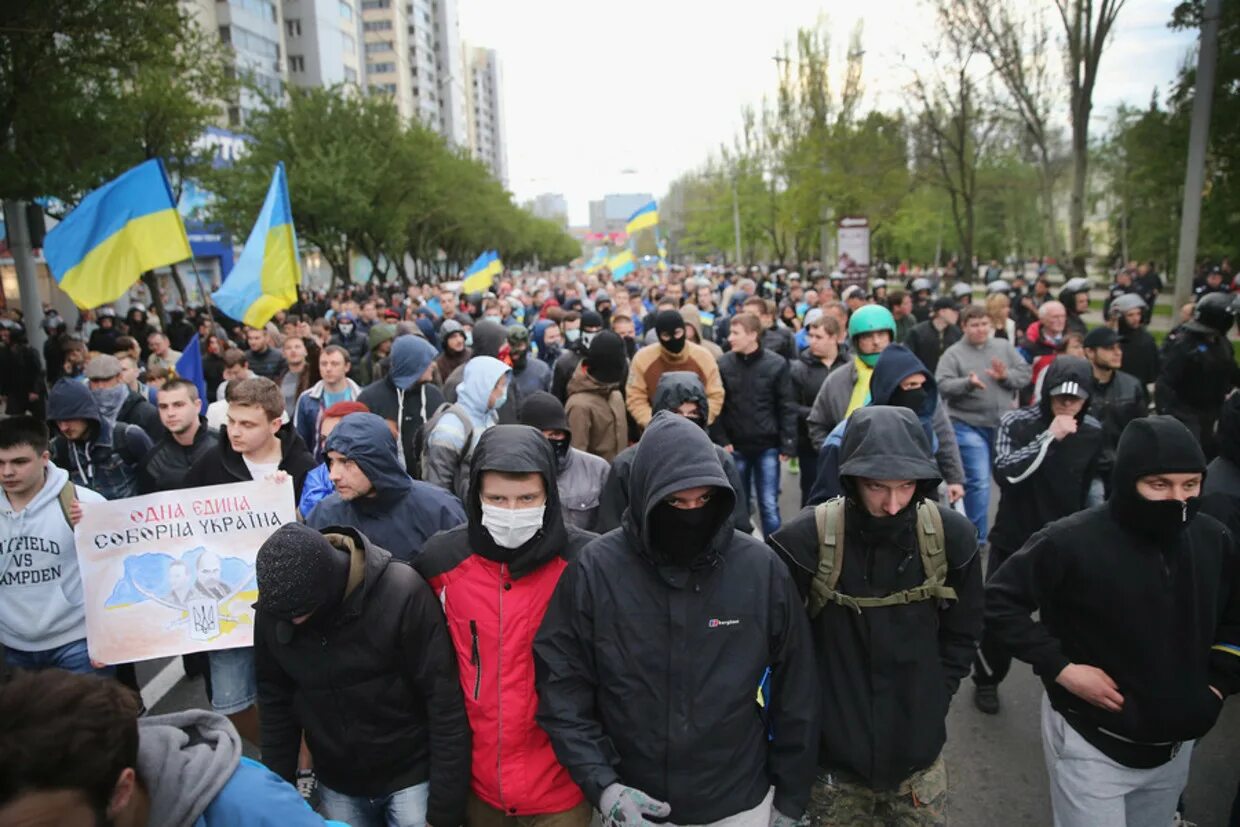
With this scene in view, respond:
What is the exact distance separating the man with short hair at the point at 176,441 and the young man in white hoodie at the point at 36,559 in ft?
2.69

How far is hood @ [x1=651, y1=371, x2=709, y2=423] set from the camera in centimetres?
493

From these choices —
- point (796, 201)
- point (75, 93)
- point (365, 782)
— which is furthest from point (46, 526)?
point (796, 201)

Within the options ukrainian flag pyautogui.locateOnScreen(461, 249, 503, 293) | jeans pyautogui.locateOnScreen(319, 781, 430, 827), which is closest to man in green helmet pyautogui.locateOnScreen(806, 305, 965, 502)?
jeans pyautogui.locateOnScreen(319, 781, 430, 827)

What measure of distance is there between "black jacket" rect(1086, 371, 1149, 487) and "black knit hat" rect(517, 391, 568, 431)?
10.8 feet

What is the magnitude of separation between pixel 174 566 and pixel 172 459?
1026mm

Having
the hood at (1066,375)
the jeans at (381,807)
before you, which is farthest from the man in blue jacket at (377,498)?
the hood at (1066,375)

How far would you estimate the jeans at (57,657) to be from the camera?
13.0 ft

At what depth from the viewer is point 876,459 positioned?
2.60 m

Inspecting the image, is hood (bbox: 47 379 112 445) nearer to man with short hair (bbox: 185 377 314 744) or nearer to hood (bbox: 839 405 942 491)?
man with short hair (bbox: 185 377 314 744)

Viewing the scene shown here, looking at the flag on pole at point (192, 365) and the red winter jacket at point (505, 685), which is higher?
the flag on pole at point (192, 365)

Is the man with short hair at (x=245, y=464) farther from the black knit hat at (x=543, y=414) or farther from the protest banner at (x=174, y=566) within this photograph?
the black knit hat at (x=543, y=414)

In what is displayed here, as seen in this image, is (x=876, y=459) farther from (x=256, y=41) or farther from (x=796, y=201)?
(x=256, y=41)

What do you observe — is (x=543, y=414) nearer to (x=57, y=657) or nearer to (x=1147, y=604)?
(x=57, y=657)

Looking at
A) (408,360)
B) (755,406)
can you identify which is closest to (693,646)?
(408,360)
